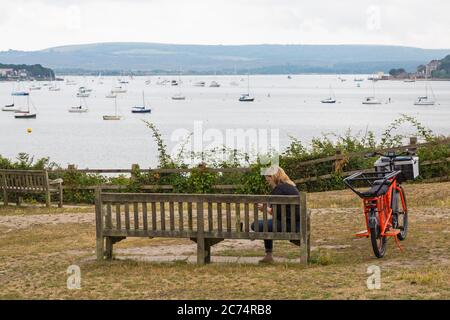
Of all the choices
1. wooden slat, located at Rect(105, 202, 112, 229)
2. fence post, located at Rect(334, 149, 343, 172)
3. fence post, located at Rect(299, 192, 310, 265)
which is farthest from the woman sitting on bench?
fence post, located at Rect(334, 149, 343, 172)

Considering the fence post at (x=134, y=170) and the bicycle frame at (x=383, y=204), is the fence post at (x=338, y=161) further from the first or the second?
the bicycle frame at (x=383, y=204)

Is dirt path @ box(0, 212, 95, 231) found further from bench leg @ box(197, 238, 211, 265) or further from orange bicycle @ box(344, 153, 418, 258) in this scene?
orange bicycle @ box(344, 153, 418, 258)

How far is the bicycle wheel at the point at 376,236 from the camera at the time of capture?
1016 centimetres

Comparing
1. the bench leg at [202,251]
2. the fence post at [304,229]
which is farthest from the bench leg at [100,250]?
the fence post at [304,229]

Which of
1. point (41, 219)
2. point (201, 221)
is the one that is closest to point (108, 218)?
point (201, 221)

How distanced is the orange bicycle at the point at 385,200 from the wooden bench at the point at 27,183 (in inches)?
409

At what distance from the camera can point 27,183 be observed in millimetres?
20156

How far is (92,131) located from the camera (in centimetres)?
10100

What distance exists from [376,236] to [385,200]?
2.30 feet

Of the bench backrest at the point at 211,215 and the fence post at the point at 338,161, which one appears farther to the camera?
the fence post at the point at 338,161

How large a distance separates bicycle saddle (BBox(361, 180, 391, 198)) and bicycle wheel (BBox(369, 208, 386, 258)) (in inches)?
8.1

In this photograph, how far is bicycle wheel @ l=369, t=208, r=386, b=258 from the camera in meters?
10.2
